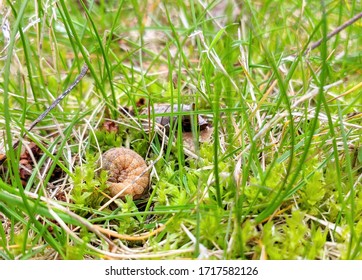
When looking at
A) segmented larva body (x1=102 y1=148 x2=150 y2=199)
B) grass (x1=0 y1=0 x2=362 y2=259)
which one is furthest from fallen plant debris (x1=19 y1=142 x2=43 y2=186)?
segmented larva body (x1=102 y1=148 x2=150 y2=199)

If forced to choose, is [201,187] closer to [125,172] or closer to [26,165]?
[125,172]

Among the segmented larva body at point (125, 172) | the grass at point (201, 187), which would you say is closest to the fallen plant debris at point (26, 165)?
the grass at point (201, 187)

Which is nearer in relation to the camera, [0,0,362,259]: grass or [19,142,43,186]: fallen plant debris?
[0,0,362,259]: grass

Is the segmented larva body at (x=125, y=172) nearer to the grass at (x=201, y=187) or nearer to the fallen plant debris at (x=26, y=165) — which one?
the grass at (x=201, y=187)

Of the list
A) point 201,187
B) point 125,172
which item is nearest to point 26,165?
point 125,172

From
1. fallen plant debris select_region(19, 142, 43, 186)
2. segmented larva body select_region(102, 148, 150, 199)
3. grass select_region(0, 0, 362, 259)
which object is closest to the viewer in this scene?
grass select_region(0, 0, 362, 259)

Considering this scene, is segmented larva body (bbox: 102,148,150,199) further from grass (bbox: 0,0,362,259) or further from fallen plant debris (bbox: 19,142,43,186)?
fallen plant debris (bbox: 19,142,43,186)

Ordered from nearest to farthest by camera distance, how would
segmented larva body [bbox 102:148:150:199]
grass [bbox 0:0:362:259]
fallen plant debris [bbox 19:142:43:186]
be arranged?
grass [bbox 0:0:362:259], segmented larva body [bbox 102:148:150:199], fallen plant debris [bbox 19:142:43:186]

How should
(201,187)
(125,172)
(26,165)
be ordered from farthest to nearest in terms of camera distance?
1. (26,165)
2. (125,172)
3. (201,187)
